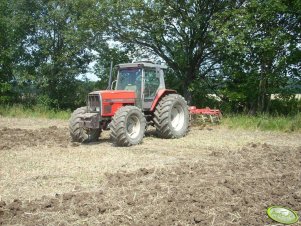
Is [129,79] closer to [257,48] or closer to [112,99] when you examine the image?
[112,99]

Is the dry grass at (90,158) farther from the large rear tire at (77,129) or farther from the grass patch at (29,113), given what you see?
the grass patch at (29,113)

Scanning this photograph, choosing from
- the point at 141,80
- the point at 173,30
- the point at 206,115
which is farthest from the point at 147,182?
the point at 173,30

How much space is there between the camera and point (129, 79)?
10.6 m

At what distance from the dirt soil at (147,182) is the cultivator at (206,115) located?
11.3ft

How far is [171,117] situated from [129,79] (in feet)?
5.66

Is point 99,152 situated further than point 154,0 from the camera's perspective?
No

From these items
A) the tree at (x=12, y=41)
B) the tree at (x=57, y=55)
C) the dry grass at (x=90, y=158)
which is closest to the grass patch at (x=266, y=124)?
the dry grass at (x=90, y=158)

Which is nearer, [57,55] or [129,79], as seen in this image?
[129,79]

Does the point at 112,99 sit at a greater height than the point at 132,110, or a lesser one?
greater

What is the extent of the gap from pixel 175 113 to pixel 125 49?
899 cm

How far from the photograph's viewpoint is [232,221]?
14.6ft

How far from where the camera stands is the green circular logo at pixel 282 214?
4410 mm

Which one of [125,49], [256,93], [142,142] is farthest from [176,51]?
[142,142]

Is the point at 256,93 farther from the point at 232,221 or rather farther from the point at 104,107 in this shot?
the point at 232,221
